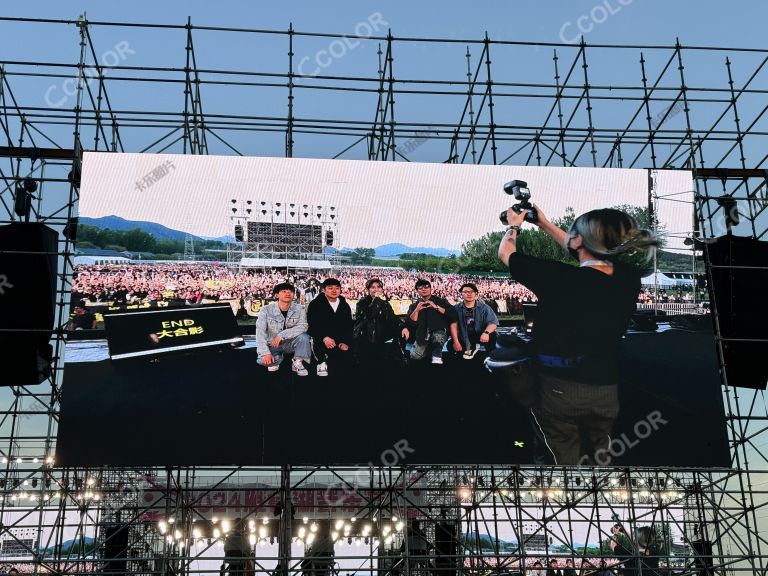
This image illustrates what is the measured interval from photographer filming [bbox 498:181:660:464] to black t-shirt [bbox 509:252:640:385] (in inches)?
0.5

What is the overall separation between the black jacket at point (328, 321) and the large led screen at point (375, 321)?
0.03 meters

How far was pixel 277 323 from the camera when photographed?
373 inches

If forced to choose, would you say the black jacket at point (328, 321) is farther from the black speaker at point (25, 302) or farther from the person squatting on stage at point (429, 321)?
the black speaker at point (25, 302)

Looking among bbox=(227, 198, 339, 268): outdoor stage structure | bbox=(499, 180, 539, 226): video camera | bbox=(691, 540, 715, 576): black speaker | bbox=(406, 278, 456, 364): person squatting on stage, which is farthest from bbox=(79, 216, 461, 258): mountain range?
bbox=(691, 540, 715, 576): black speaker

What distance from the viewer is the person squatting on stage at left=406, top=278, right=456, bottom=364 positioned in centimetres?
955

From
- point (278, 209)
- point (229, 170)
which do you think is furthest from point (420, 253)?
point (229, 170)

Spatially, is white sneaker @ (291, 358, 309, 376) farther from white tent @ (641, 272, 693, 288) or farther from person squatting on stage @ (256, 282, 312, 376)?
white tent @ (641, 272, 693, 288)

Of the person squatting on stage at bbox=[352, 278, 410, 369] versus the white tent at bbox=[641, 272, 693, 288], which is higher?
the white tent at bbox=[641, 272, 693, 288]

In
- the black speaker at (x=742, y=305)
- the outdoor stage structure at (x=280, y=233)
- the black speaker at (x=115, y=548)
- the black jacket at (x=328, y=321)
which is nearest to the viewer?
the black jacket at (x=328, y=321)

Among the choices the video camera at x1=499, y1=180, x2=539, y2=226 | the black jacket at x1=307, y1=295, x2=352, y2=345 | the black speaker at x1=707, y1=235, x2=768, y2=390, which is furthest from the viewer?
the black speaker at x1=707, y1=235, x2=768, y2=390

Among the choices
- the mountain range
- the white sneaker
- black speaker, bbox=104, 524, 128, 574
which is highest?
the mountain range

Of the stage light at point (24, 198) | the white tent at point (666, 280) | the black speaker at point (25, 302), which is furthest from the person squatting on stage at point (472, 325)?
the stage light at point (24, 198)

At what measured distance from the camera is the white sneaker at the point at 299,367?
30.6 feet

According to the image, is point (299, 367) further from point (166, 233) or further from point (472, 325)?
point (166, 233)
